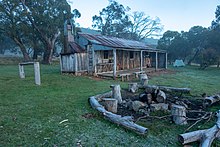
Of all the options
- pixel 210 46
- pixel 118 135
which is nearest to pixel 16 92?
pixel 118 135

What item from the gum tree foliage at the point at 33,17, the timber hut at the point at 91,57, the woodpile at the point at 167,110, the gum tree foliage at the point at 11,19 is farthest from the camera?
the gum tree foliage at the point at 33,17

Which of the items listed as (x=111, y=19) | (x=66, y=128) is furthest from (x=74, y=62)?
(x=111, y=19)

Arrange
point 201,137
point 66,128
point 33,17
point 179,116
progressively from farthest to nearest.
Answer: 1. point 33,17
2. point 179,116
3. point 66,128
4. point 201,137

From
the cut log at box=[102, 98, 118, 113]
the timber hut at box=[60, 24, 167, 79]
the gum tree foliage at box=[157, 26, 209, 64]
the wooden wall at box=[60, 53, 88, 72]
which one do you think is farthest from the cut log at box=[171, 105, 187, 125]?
the gum tree foliage at box=[157, 26, 209, 64]

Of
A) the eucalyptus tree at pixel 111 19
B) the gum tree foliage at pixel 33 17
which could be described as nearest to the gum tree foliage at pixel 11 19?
the gum tree foliage at pixel 33 17

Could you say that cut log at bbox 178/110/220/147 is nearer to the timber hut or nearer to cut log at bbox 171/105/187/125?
cut log at bbox 171/105/187/125

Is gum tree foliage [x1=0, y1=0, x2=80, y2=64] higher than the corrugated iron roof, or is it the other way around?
Result: gum tree foliage [x1=0, y1=0, x2=80, y2=64]

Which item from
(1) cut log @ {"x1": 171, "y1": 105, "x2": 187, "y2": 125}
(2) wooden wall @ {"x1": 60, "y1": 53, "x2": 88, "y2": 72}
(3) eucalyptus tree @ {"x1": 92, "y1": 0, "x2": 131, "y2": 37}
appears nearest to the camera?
(1) cut log @ {"x1": 171, "y1": 105, "x2": 187, "y2": 125}

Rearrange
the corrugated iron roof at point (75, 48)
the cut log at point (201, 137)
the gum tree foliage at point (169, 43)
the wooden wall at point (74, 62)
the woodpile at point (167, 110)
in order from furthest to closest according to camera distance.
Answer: the gum tree foliage at point (169, 43) < the corrugated iron roof at point (75, 48) < the wooden wall at point (74, 62) < the woodpile at point (167, 110) < the cut log at point (201, 137)

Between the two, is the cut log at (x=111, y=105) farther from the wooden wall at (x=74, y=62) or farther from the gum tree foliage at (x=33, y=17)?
the gum tree foliage at (x=33, y=17)

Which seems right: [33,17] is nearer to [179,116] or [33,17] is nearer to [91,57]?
[91,57]

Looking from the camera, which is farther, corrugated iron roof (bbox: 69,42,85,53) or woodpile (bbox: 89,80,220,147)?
corrugated iron roof (bbox: 69,42,85,53)

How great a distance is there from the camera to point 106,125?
176 inches

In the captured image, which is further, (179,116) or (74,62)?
(74,62)
